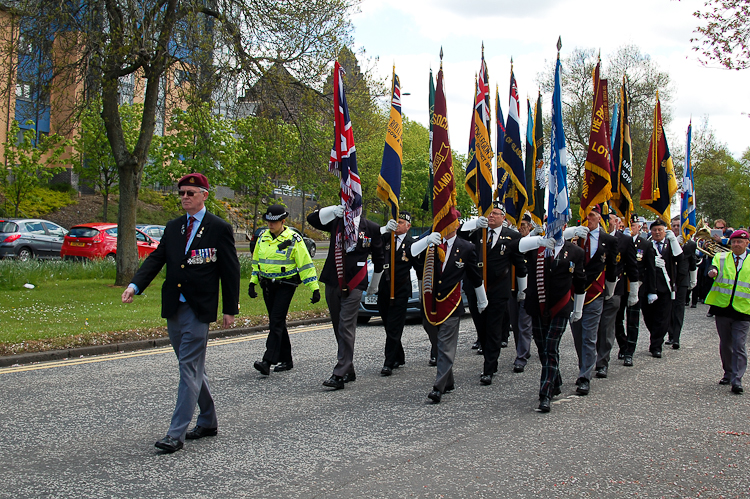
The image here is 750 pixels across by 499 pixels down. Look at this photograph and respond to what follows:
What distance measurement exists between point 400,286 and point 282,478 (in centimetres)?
432

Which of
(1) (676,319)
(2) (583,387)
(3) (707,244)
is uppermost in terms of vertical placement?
(3) (707,244)

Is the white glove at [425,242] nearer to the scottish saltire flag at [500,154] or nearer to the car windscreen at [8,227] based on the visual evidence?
the scottish saltire flag at [500,154]

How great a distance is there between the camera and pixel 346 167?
310 inches

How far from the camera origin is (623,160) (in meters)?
10.7

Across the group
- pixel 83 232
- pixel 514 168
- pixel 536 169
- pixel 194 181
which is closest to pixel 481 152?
pixel 514 168

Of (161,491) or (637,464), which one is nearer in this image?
(161,491)

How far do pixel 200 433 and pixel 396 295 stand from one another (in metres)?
3.67

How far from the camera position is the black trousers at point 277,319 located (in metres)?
7.93

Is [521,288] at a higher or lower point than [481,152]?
lower

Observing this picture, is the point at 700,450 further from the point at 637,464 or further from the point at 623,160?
the point at 623,160

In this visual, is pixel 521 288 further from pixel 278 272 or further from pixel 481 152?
pixel 278 272

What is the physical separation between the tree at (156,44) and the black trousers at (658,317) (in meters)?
10.3

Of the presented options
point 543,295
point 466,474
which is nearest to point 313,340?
point 543,295

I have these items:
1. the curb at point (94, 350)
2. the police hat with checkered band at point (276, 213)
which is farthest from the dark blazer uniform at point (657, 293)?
the curb at point (94, 350)
